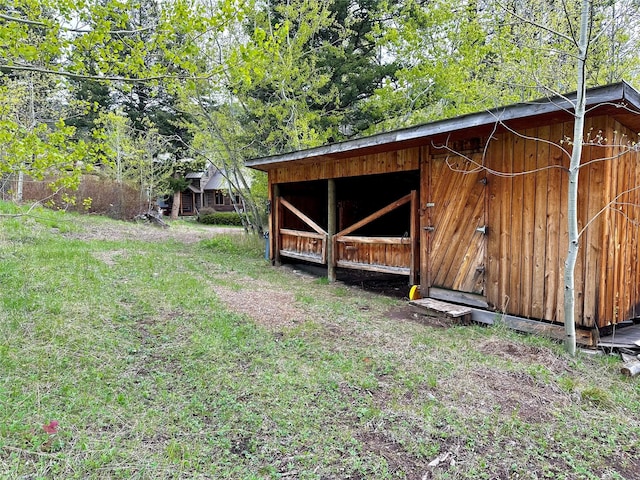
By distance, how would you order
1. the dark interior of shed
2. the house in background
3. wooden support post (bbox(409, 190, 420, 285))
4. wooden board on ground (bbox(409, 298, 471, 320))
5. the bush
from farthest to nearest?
the house in background → the bush → the dark interior of shed → wooden support post (bbox(409, 190, 420, 285)) → wooden board on ground (bbox(409, 298, 471, 320))

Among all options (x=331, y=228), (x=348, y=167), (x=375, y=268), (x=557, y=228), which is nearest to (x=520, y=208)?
(x=557, y=228)

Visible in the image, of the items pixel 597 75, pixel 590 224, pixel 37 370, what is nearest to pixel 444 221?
pixel 590 224

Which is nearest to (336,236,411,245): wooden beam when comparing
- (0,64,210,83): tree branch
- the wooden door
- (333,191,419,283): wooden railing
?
(333,191,419,283): wooden railing

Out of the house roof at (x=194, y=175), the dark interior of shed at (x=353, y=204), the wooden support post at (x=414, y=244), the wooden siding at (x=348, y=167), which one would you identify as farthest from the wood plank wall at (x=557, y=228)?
the house roof at (x=194, y=175)

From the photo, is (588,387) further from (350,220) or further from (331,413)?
(350,220)

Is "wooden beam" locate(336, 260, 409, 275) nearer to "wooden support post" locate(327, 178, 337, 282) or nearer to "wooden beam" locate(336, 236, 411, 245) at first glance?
"wooden support post" locate(327, 178, 337, 282)

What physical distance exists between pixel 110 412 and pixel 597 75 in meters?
9.34

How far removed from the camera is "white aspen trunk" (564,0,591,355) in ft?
10.5

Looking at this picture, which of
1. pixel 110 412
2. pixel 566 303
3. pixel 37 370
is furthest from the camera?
pixel 566 303

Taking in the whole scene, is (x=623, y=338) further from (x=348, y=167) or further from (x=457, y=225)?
(x=348, y=167)

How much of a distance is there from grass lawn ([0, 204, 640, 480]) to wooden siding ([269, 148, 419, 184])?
228 cm

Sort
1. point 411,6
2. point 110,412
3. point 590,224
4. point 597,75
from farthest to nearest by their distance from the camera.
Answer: point 411,6
point 597,75
point 590,224
point 110,412

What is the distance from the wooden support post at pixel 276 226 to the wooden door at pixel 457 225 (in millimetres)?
4272

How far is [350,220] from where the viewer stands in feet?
29.7
